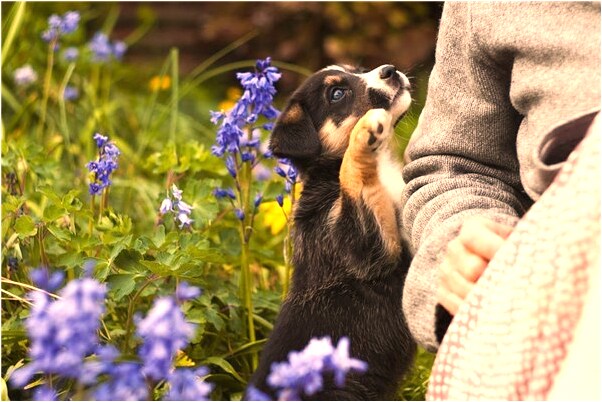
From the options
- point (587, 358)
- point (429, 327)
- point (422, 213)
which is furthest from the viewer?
point (422, 213)

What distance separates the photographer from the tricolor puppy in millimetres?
2619

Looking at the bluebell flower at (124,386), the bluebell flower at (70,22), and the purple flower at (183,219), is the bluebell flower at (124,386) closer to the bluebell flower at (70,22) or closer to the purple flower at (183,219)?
the purple flower at (183,219)

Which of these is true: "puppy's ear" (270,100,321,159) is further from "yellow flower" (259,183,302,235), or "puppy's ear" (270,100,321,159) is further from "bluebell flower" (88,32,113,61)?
"bluebell flower" (88,32,113,61)

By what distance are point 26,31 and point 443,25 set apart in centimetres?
349

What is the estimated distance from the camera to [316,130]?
3.08m

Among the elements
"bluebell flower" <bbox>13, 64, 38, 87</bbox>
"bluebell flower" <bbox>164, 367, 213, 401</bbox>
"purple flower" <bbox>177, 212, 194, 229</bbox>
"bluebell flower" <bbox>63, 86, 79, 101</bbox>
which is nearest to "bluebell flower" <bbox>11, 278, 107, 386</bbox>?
"bluebell flower" <bbox>164, 367, 213, 401</bbox>

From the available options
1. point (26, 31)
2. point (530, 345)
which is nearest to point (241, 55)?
point (26, 31)

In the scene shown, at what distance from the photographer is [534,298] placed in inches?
61.9

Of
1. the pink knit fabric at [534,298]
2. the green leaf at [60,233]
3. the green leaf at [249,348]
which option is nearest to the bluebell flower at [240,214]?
the green leaf at [249,348]

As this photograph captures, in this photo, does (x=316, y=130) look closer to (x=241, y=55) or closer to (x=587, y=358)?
(x=587, y=358)

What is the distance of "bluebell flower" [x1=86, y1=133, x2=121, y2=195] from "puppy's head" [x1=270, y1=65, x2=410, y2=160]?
1.70 feet

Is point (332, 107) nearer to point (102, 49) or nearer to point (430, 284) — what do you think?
point (430, 284)

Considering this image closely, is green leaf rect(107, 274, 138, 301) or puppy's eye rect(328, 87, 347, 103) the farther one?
puppy's eye rect(328, 87, 347, 103)

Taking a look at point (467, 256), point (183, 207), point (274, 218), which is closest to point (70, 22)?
point (274, 218)
